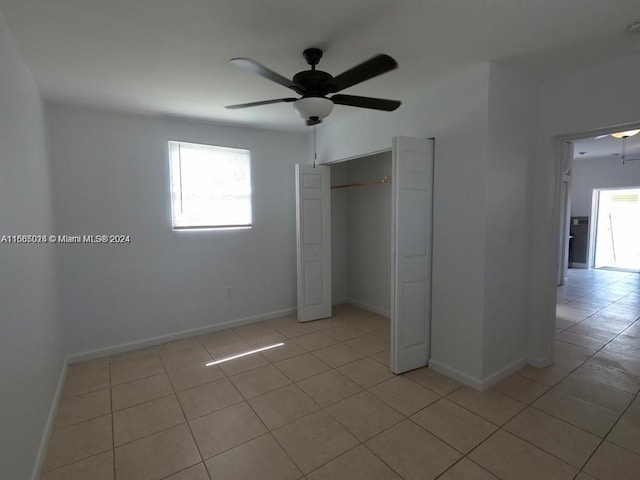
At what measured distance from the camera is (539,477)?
1729 mm

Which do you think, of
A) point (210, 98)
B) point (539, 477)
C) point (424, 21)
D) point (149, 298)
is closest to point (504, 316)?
point (539, 477)

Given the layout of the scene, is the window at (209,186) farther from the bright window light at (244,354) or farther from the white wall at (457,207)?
the white wall at (457,207)

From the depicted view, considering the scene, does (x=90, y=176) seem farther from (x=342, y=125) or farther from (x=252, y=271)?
(x=342, y=125)

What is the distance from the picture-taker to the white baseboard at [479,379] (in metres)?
2.60

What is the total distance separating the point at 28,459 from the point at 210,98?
9.47ft

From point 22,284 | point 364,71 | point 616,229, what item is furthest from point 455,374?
point 616,229

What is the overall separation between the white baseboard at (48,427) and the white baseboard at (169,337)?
296 millimetres

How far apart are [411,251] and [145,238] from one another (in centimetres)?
287

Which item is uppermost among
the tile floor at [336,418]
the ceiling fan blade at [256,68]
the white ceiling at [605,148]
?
the white ceiling at [605,148]

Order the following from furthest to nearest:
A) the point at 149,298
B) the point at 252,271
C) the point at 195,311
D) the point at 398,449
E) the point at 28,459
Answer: the point at 252,271, the point at 195,311, the point at 149,298, the point at 398,449, the point at 28,459

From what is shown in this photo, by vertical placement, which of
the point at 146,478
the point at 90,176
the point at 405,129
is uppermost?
the point at 405,129

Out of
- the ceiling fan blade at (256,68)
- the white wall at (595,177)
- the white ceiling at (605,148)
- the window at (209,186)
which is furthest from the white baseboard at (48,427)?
the white wall at (595,177)

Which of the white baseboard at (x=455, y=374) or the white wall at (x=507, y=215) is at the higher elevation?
the white wall at (x=507, y=215)

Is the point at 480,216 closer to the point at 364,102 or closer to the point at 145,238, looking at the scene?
Result: the point at 364,102
